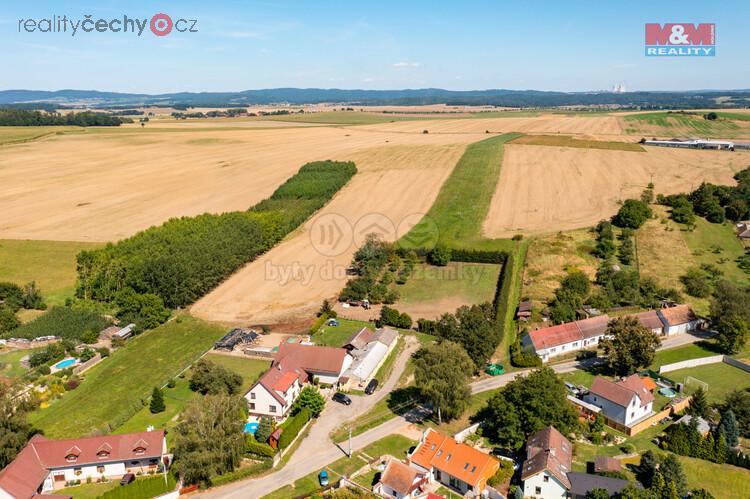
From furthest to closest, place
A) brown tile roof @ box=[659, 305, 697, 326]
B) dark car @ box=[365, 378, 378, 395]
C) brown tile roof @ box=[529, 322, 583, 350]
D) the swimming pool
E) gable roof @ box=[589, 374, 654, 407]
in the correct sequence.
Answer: brown tile roof @ box=[659, 305, 697, 326], brown tile roof @ box=[529, 322, 583, 350], the swimming pool, dark car @ box=[365, 378, 378, 395], gable roof @ box=[589, 374, 654, 407]

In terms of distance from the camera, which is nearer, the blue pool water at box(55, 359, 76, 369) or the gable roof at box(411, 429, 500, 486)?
the gable roof at box(411, 429, 500, 486)

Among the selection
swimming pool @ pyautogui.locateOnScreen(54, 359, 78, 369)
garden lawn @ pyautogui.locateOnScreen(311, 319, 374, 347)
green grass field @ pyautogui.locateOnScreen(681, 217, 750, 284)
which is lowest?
garden lawn @ pyautogui.locateOnScreen(311, 319, 374, 347)

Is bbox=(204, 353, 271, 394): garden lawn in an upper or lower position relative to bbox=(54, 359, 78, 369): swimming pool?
lower

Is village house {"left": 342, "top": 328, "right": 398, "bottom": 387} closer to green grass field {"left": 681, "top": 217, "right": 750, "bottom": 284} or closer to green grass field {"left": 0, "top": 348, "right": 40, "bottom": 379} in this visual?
green grass field {"left": 0, "top": 348, "right": 40, "bottom": 379}

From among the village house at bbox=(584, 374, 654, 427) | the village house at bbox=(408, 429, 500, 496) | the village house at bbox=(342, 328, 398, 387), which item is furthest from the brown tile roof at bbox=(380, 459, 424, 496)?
the village house at bbox=(584, 374, 654, 427)

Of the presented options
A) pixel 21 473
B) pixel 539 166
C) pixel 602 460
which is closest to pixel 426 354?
pixel 602 460

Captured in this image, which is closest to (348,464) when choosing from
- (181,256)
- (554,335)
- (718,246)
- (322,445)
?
(322,445)

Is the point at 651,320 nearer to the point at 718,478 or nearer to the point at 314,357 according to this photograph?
the point at 718,478
